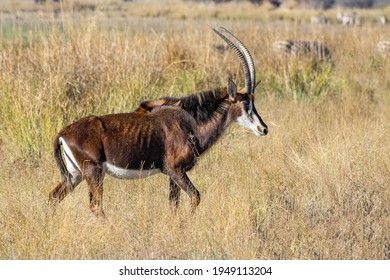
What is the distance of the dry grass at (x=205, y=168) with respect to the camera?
20.2 ft

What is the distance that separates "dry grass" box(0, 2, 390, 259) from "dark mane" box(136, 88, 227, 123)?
671 mm

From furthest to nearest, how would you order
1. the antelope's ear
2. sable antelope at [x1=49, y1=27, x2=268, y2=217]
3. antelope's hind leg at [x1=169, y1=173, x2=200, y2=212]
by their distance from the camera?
the antelope's ear → antelope's hind leg at [x1=169, y1=173, x2=200, y2=212] → sable antelope at [x1=49, y1=27, x2=268, y2=217]

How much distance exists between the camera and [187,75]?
11.3 m

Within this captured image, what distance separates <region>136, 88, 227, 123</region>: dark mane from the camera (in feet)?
23.5

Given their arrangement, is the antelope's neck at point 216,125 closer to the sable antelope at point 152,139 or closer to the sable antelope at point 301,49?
the sable antelope at point 152,139

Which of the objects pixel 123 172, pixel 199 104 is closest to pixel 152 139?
pixel 123 172

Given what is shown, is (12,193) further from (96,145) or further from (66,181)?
(96,145)

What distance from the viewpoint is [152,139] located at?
6906 mm

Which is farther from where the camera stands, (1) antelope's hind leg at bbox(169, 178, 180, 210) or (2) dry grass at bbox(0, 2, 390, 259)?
(1) antelope's hind leg at bbox(169, 178, 180, 210)

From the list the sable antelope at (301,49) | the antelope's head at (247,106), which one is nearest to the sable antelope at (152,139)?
the antelope's head at (247,106)

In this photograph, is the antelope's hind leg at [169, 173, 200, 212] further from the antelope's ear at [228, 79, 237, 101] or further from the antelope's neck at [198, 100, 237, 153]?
the antelope's ear at [228, 79, 237, 101]

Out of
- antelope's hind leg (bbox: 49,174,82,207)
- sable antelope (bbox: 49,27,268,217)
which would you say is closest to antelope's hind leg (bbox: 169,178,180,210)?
sable antelope (bbox: 49,27,268,217)

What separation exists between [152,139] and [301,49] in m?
7.48

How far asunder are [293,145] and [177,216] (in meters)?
2.83
